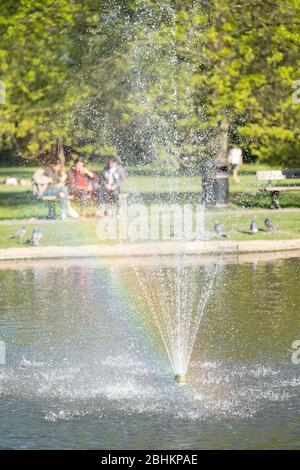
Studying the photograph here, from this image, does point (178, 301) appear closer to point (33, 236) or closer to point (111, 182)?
point (33, 236)

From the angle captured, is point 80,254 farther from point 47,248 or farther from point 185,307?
point 185,307

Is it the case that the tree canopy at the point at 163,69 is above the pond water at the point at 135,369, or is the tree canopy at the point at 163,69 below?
above

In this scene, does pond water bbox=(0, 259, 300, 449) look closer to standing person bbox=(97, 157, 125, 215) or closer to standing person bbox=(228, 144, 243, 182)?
standing person bbox=(97, 157, 125, 215)

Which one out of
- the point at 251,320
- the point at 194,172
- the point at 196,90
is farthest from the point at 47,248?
the point at 194,172

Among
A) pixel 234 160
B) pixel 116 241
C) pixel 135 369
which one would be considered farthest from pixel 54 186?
pixel 135 369

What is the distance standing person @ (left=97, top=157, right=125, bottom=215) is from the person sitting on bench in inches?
39.4

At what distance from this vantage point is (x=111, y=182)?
105 feet

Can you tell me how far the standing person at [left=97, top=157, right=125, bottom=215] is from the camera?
3197 cm

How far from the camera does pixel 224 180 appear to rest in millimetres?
32500

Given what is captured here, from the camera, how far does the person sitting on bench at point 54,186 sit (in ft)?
97.3

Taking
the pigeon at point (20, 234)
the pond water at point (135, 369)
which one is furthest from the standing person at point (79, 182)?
the pond water at point (135, 369)

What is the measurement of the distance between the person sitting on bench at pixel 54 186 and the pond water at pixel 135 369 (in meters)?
8.60

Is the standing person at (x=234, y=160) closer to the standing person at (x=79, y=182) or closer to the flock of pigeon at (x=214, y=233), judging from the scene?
the standing person at (x=79, y=182)

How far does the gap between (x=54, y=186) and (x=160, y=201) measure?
15.3 ft
